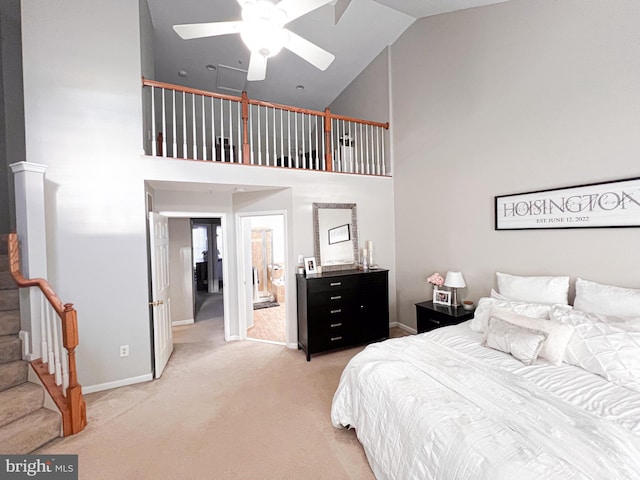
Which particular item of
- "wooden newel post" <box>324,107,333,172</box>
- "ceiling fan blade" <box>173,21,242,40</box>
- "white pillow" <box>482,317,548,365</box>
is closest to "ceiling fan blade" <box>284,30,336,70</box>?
"ceiling fan blade" <box>173,21,242,40</box>

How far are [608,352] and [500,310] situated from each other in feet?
2.31

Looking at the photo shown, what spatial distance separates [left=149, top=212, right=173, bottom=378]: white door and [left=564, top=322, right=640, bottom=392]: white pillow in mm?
3811

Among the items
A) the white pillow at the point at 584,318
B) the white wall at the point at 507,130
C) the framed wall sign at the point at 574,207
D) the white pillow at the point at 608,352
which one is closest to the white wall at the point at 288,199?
the white wall at the point at 507,130

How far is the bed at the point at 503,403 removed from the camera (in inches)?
46.1

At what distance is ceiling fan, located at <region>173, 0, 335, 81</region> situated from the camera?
184 cm

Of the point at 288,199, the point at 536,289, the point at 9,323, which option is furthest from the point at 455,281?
the point at 9,323

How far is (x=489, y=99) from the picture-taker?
3.10 m

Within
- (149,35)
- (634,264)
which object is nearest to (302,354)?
(634,264)

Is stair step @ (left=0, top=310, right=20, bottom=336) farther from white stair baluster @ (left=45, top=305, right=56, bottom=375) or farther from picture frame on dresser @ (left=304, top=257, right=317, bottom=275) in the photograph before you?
picture frame on dresser @ (left=304, top=257, right=317, bottom=275)

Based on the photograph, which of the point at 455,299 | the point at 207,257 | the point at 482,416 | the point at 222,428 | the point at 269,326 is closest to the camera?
the point at 482,416

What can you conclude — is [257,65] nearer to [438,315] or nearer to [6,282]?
[438,315]

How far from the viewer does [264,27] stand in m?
1.90

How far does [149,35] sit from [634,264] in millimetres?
5846

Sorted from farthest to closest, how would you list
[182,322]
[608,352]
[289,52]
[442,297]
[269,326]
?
[182,322] < [269,326] < [289,52] < [442,297] < [608,352]
